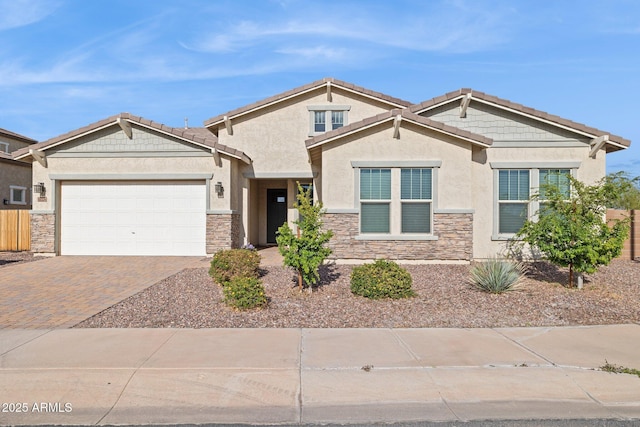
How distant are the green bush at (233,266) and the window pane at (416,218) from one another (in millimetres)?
4443

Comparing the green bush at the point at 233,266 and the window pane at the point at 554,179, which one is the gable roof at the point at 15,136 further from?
the window pane at the point at 554,179

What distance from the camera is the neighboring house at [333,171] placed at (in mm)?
12180

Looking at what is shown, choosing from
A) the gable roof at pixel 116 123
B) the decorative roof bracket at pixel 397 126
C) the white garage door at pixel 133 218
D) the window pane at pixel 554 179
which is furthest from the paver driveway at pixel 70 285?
the window pane at pixel 554 179

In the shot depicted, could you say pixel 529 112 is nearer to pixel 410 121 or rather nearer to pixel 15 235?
pixel 410 121

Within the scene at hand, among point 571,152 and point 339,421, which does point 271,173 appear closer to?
point 571,152

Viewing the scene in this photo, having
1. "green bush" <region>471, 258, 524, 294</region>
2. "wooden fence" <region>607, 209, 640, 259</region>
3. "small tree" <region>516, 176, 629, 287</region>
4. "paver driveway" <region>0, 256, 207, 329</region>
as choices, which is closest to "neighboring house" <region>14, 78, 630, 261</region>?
"paver driveway" <region>0, 256, 207, 329</region>

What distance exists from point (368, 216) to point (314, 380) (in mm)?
7746

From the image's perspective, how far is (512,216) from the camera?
12.9 metres

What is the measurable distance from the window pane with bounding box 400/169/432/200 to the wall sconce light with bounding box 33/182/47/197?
38.3 ft

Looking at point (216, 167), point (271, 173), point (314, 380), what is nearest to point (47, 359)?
point (314, 380)

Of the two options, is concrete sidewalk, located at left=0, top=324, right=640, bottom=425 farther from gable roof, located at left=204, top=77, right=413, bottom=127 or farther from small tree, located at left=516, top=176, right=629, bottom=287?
gable roof, located at left=204, top=77, right=413, bottom=127

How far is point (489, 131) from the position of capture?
43.7 ft

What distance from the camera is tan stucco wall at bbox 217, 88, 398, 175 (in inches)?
638

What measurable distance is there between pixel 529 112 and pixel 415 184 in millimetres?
4293
